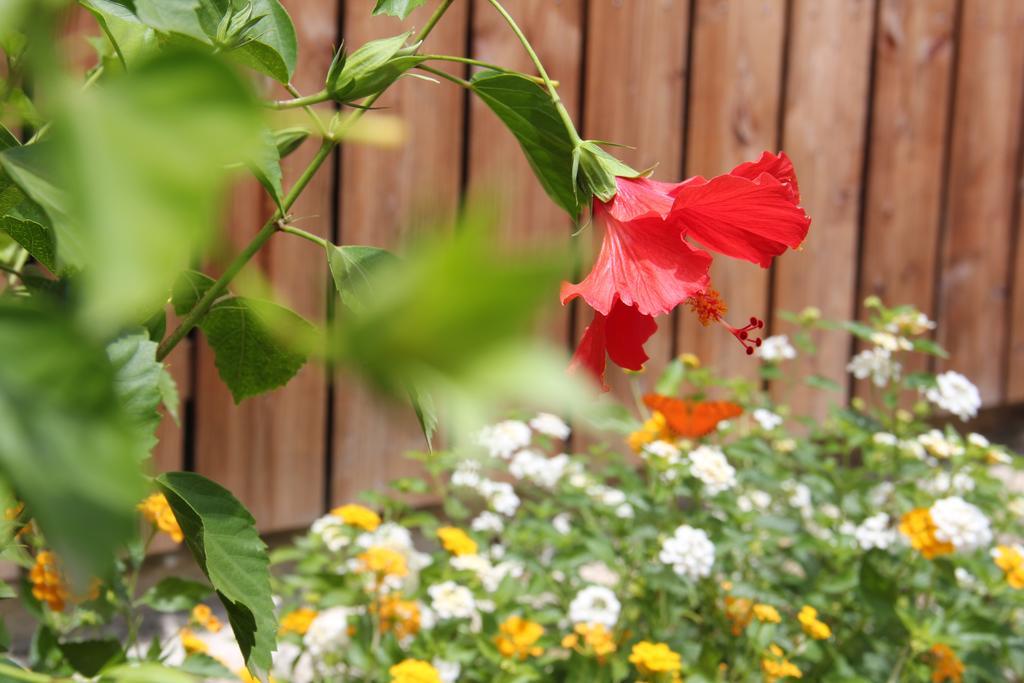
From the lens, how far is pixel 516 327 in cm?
10

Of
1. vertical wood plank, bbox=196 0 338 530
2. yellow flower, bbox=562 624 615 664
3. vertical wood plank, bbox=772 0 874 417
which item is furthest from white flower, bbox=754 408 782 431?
vertical wood plank, bbox=772 0 874 417

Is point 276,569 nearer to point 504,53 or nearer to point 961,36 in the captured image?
point 504,53

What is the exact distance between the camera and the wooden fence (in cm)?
191

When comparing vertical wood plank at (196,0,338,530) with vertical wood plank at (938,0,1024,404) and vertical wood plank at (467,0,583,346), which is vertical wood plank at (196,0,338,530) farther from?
vertical wood plank at (938,0,1024,404)

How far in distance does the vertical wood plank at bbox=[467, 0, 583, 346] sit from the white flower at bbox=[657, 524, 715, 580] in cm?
70

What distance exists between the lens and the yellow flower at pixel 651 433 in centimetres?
159

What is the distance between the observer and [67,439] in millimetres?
118

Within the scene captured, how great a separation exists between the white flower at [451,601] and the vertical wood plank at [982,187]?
6.63 feet

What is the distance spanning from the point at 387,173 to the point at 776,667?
42.1 inches

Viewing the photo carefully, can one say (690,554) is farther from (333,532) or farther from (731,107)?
(731,107)

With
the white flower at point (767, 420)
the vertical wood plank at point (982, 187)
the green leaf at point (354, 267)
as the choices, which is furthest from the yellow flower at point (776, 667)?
the vertical wood plank at point (982, 187)

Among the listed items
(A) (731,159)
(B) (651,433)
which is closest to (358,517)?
(B) (651,433)

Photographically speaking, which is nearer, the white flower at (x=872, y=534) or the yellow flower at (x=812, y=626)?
the yellow flower at (x=812, y=626)

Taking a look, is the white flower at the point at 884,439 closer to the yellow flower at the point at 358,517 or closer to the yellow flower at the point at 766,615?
the yellow flower at the point at 766,615
